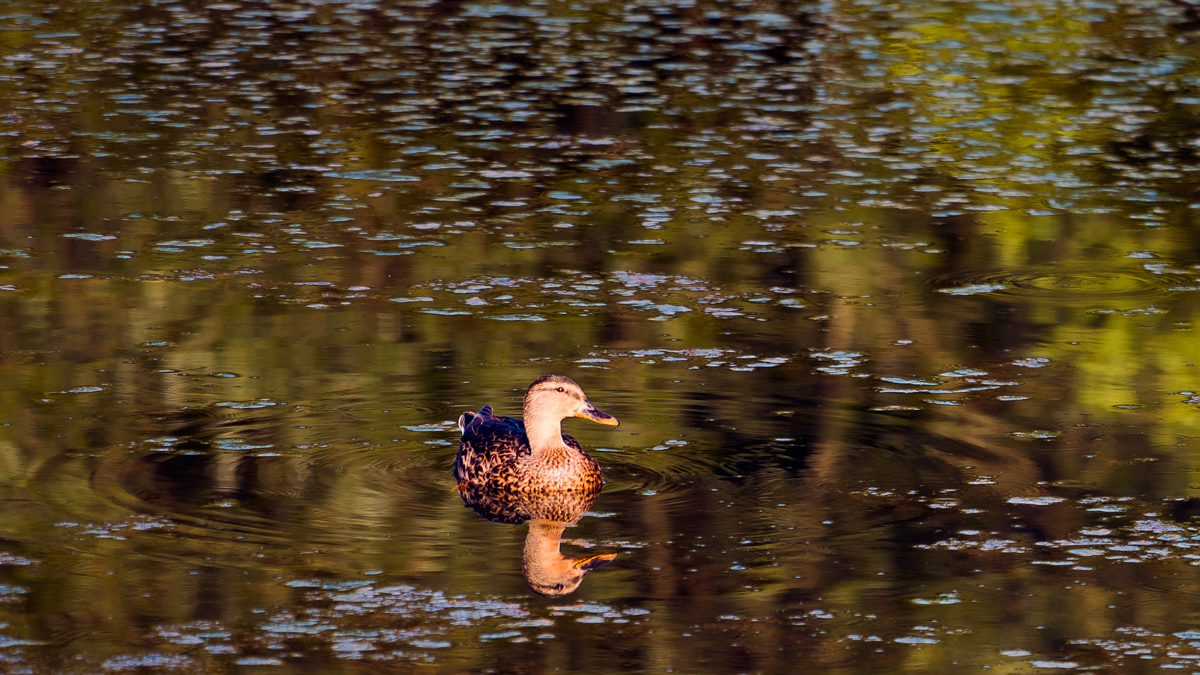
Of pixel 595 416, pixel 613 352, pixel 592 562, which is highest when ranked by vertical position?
pixel 595 416

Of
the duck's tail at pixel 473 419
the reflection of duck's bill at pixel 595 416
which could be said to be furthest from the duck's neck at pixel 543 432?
the duck's tail at pixel 473 419

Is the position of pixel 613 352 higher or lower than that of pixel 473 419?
lower

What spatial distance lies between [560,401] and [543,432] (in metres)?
0.15

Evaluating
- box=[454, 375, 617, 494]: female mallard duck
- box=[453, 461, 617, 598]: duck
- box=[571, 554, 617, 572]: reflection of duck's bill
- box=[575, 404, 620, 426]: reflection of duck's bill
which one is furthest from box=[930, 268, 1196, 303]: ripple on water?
box=[571, 554, 617, 572]: reflection of duck's bill

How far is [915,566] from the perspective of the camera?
23.0ft

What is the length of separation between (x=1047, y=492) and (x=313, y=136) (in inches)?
358

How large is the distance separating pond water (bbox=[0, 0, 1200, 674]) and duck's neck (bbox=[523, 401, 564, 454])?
0.36 meters

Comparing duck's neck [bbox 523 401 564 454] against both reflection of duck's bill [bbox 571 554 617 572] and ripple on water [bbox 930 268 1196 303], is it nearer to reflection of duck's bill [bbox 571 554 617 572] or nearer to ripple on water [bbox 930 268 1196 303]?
reflection of duck's bill [bbox 571 554 617 572]

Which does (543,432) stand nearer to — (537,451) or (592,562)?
(537,451)

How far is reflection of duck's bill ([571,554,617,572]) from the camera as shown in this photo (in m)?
6.95

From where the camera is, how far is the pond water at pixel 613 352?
21.5 feet

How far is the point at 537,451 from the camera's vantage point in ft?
26.2

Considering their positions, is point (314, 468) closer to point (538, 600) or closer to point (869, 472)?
point (538, 600)

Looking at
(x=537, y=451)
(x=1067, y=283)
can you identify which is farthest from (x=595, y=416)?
(x=1067, y=283)
